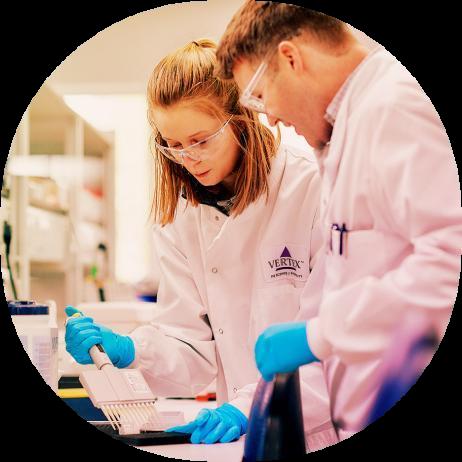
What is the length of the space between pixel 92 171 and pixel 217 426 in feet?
12.7

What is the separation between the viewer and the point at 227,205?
1.71 metres

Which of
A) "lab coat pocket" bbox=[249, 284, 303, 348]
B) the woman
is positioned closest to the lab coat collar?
the woman

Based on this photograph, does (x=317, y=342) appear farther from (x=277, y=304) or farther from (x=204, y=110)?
(x=204, y=110)

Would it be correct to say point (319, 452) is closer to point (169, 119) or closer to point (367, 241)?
point (367, 241)

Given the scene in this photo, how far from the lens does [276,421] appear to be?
3.68 ft

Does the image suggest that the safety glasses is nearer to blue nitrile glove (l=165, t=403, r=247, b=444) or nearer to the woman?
the woman

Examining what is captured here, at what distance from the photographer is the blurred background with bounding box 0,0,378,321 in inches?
108

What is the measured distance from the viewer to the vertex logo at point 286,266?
1542 mm

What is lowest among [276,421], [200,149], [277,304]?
[276,421]

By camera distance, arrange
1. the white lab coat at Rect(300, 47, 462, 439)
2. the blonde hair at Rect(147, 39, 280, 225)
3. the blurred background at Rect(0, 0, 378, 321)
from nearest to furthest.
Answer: the white lab coat at Rect(300, 47, 462, 439)
the blonde hair at Rect(147, 39, 280, 225)
the blurred background at Rect(0, 0, 378, 321)

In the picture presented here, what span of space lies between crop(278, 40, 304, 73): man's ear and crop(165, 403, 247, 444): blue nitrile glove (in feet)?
2.55

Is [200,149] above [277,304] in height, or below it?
above

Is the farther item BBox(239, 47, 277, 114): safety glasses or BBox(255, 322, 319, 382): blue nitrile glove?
BBox(239, 47, 277, 114): safety glasses

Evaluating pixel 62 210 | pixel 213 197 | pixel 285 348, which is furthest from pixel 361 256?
pixel 62 210
